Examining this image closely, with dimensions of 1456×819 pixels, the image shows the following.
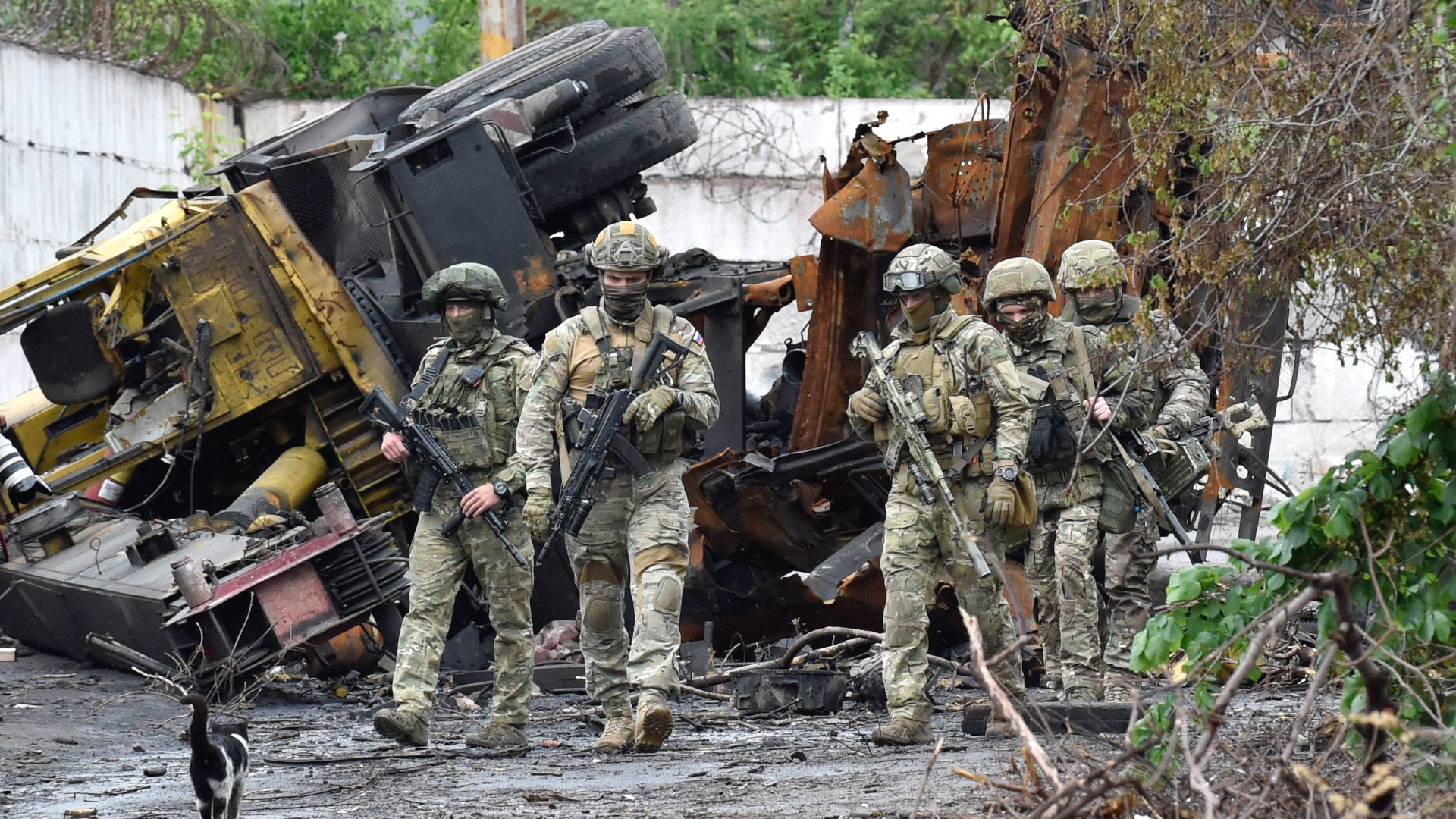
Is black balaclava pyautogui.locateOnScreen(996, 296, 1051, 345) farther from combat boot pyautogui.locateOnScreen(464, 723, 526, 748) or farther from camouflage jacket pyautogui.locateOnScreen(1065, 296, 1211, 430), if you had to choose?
combat boot pyautogui.locateOnScreen(464, 723, 526, 748)

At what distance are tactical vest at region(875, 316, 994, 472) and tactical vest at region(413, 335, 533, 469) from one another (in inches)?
60.4

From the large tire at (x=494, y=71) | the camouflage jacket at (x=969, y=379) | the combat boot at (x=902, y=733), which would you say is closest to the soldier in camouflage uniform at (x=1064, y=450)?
the camouflage jacket at (x=969, y=379)

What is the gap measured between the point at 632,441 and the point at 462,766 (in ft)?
4.33

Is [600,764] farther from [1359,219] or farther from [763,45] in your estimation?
[763,45]

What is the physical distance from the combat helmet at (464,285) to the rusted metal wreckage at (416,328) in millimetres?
2180

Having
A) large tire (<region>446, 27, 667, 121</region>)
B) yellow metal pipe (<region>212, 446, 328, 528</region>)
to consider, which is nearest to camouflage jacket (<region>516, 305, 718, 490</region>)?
yellow metal pipe (<region>212, 446, 328, 528</region>)

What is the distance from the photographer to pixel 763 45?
62.1ft

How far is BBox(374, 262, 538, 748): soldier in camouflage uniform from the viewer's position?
6461 mm

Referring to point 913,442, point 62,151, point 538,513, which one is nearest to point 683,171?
point 62,151

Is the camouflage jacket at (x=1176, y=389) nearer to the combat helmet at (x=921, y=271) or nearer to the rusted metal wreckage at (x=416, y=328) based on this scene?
the combat helmet at (x=921, y=271)

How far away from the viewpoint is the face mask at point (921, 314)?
255 inches

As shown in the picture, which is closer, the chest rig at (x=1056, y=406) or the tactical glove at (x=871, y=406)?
the tactical glove at (x=871, y=406)

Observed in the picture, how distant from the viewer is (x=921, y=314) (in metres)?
6.49

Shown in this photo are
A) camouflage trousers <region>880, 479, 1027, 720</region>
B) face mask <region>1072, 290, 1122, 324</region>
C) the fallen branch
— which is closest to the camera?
the fallen branch
